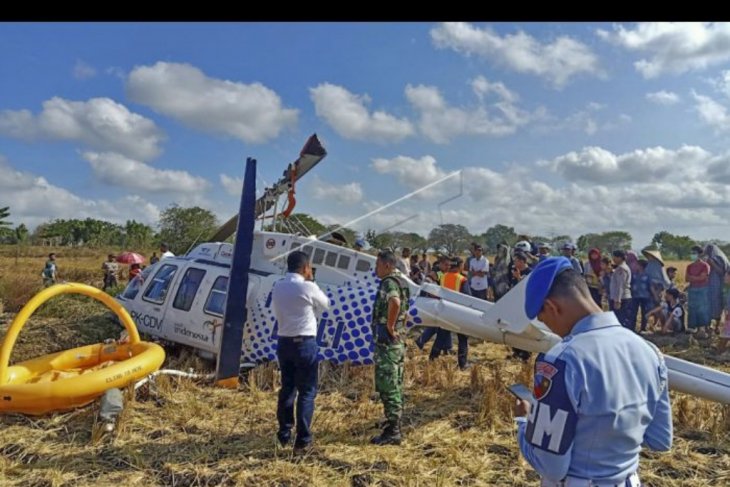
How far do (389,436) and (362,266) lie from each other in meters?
3.07

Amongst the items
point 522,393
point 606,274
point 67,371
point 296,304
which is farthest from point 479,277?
point 522,393

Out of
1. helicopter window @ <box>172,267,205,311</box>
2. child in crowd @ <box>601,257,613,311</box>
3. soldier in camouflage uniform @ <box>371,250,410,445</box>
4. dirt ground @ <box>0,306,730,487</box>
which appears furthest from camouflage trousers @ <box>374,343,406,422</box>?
child in crowd @ <box>601,257,613,311</box>

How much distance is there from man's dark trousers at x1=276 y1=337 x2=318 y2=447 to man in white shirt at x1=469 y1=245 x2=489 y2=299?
5.96 m

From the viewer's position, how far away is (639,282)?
11.1 meters

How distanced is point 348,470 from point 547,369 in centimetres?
316

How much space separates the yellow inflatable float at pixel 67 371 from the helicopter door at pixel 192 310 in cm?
78

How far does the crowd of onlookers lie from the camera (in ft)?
33.9

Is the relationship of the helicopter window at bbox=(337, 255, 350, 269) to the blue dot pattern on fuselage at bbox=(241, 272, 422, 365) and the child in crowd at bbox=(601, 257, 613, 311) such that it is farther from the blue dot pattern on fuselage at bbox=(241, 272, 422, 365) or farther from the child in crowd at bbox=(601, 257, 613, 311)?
the child in crowd at bbox=(601, 257, 613, 311)

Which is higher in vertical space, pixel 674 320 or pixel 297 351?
pixel 674 320

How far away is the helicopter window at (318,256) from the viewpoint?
7922 millimetres

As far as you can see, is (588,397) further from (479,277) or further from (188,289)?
(479,277)

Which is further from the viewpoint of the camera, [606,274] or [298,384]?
[606,274]

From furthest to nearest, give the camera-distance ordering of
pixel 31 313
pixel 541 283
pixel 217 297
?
1. pixel 217 297
2. pixel 31 313
3. pixel 541 283
